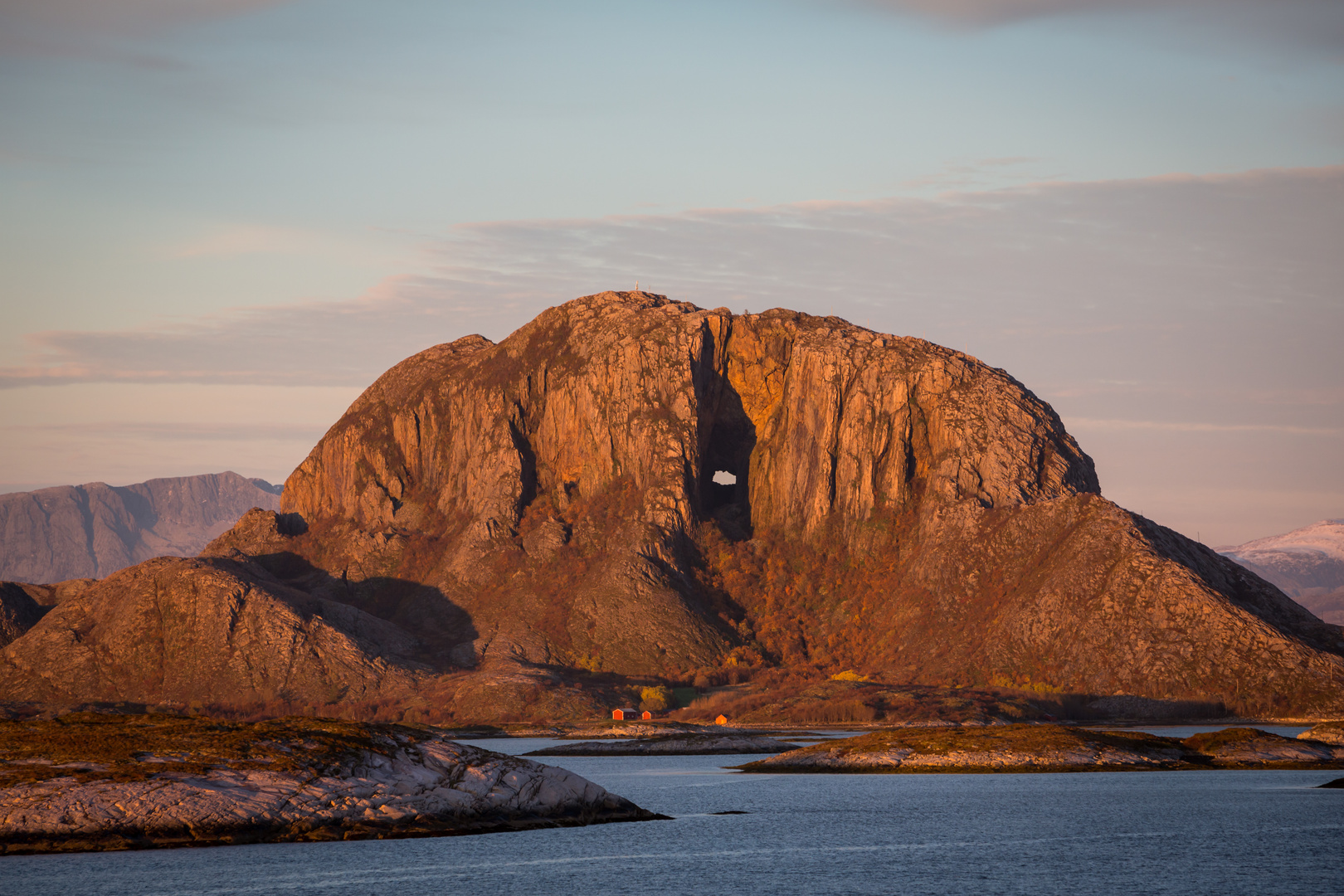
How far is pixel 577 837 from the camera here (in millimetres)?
103000

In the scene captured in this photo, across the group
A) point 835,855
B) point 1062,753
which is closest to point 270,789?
point 835,855

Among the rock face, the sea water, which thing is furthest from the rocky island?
the rock face

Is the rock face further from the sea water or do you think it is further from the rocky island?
the rocky island

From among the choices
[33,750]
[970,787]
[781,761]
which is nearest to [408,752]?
[33,750]

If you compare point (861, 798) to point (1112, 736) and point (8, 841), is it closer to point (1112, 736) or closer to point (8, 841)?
point (1112, 736)

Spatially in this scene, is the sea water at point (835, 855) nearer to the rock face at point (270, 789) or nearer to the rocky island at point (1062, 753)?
the rock face at point (270, 789)

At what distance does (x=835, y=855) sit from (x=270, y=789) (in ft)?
126

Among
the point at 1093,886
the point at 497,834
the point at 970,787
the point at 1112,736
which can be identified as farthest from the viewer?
the point at 1112,736

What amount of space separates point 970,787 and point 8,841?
98.9 meters

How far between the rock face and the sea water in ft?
4.35

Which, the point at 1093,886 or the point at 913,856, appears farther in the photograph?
the point at 913,856

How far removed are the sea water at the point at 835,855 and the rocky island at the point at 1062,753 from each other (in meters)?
30.3

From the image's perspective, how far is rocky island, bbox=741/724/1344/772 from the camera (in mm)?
168875

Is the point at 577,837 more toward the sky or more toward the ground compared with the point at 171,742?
more toward the ground
